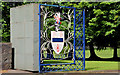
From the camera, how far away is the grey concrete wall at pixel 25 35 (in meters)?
12.2


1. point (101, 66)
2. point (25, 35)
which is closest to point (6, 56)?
point (25, 35)

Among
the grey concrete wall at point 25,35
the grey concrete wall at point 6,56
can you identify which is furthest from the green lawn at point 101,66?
the grey concrete wall at point 6,56

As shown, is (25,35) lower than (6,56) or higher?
higher

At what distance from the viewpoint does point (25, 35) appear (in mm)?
12891

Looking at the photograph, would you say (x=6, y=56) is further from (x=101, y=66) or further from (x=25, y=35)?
(x=101, y=66)

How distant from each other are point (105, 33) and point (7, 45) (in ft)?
34.4

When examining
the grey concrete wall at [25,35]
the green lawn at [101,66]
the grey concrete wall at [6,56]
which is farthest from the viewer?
the green lawn at [101,66]

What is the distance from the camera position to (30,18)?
12.4 metres

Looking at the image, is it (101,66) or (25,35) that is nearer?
(25,35)

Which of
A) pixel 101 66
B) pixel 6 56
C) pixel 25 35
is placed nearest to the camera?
pixel 25 35

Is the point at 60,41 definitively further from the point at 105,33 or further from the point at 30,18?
the point at 105,33

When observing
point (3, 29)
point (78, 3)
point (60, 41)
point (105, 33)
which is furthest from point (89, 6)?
point (60, 41)

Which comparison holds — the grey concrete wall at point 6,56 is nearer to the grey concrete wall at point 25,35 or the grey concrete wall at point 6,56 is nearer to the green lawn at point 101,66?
the grey concrete wall at point 25,35

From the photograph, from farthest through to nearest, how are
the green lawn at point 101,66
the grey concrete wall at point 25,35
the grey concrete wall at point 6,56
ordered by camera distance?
the green lawn at point 101,66
the grey concrete wall at point 6,56
the grey concrete wall at point 25,35
